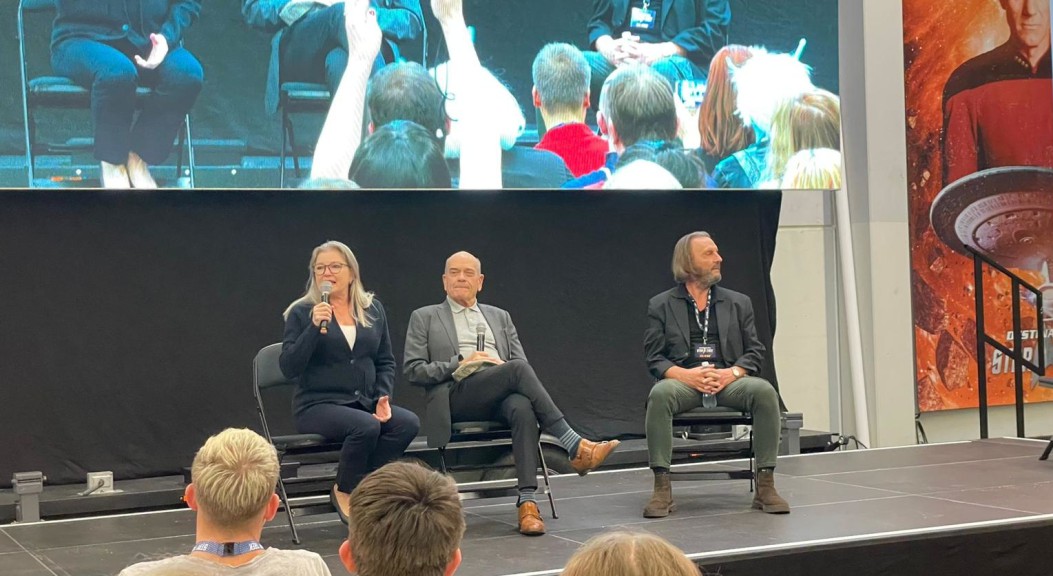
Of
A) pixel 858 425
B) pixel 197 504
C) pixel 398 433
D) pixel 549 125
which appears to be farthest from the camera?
pixel 858 425

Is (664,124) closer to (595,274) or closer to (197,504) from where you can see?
(595,274)

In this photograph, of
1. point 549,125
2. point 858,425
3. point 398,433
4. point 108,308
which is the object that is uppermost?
point 549,125

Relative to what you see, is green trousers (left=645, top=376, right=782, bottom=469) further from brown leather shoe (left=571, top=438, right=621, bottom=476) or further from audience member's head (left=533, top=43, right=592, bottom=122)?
audience member's head (left=533, top=43, right=592, bottom=122)

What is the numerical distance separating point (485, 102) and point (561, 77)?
423 mm

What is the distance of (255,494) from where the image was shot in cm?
205

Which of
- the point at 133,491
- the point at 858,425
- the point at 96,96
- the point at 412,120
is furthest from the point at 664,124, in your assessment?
the point at 133,491

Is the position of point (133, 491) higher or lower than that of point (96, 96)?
lower

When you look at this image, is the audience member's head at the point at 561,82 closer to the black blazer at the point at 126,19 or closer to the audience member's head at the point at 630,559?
the black blazer at the point at 126,19

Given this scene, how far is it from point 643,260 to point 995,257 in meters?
2.30

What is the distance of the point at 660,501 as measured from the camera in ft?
13.5

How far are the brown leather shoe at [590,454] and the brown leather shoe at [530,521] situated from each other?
228mm

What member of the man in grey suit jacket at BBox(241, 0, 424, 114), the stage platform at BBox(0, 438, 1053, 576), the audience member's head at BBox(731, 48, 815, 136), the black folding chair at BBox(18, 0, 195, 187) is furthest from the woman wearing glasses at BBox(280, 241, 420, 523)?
the audience member's head at BBox(731, 48, 815, 136)

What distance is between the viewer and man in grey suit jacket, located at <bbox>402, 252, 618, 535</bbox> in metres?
3.95

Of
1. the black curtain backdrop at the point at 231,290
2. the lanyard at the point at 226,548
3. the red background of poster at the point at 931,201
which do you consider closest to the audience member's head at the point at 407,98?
the black curtain backdrop at the point at 231,290
